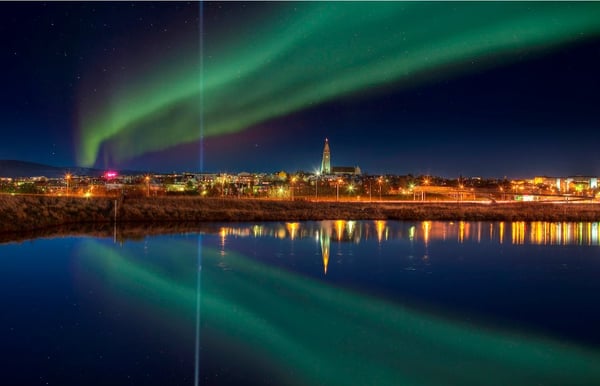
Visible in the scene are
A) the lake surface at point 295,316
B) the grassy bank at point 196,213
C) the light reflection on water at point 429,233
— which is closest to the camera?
the lake surface at point 295,316

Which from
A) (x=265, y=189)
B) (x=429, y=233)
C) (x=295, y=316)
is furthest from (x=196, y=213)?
(x=265, y=189)

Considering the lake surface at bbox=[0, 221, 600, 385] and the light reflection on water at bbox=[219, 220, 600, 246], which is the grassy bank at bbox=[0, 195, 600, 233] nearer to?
the light reflection on water at bbox=[219, 220, 600, 246]

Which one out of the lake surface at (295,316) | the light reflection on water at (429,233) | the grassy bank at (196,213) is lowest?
the lake surface at (295,316)

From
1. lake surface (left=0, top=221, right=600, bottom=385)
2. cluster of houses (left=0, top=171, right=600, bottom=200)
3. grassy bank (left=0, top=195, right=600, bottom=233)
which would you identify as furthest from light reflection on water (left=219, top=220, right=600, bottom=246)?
cluster of houses (left=0, top=171, right=600, bottom=200)

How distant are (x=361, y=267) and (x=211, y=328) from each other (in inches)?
310

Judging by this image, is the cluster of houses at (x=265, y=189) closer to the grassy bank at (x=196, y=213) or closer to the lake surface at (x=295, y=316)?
the grassy bank at (x=196, y=213)

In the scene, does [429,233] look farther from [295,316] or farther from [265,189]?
[265,189]

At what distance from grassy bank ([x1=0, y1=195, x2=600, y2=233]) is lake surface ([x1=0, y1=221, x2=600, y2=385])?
958 centimetres

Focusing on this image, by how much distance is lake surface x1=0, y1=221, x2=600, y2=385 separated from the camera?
830cm

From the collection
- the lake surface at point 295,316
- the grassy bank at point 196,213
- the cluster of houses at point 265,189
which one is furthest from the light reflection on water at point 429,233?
the cluster of houses at point 265,189

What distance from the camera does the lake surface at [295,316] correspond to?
8.30 metres

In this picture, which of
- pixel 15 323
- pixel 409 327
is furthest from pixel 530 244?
pixel 15 323

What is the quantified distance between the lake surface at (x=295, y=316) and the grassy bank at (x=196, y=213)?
9577mm

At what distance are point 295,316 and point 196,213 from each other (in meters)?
27.4
